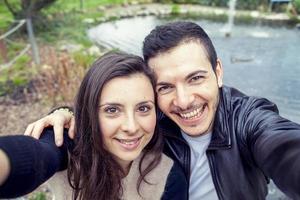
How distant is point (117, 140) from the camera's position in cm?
159

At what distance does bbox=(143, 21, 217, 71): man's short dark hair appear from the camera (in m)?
1.77

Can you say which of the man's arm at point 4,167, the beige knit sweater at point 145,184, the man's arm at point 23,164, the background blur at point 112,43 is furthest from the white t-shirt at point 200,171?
the background blur at point 112,43

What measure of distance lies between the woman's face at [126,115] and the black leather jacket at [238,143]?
0.91ft

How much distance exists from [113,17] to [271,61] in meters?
6.25

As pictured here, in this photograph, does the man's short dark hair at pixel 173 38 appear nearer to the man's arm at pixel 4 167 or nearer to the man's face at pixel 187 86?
the man's face at pixel 187 86

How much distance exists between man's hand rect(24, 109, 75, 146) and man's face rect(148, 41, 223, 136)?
0.41m

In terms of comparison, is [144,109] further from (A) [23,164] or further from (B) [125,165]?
(A) [23,164]

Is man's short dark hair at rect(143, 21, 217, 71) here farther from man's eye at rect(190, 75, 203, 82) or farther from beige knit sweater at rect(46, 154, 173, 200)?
beige knit sweater at rect(46, 154, 173, 200)

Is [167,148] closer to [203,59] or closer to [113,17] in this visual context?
[203,59]

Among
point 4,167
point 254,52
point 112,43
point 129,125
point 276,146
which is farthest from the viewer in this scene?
point 112,43

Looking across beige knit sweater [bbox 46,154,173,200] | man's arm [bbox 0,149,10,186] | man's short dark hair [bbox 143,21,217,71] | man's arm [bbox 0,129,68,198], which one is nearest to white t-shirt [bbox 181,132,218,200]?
beige knit sweater [bbox 46,154,173,200]

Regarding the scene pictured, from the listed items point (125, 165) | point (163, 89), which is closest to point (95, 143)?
point (125, 165)

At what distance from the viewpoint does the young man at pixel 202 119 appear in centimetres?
169

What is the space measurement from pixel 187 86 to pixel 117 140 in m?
0.39
